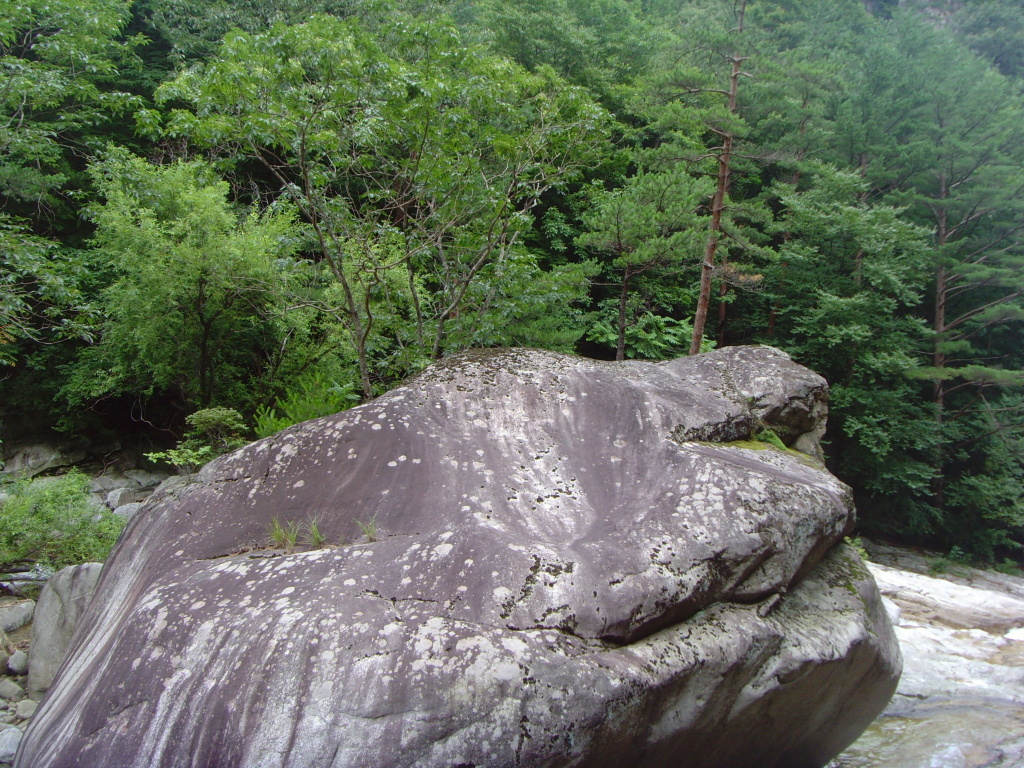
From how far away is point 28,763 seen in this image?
2.66 metres

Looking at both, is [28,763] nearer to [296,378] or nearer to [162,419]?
[296,378]

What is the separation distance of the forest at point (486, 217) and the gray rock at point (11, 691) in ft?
8.57

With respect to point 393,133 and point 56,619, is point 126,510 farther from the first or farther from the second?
point 393,133

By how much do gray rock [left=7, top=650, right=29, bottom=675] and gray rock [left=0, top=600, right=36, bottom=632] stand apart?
66 cm

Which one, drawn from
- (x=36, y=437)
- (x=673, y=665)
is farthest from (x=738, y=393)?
(x=36, y=437)

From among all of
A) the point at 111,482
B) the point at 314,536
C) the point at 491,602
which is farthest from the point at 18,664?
the point at 111,482

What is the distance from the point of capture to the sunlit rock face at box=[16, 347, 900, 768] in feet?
7.84

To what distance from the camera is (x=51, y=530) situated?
5707 millimetres

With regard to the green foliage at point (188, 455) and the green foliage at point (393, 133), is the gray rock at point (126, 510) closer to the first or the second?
the green foliage at point (188, 455)

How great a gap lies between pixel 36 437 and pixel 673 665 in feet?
35.7

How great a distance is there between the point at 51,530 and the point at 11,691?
1.65m

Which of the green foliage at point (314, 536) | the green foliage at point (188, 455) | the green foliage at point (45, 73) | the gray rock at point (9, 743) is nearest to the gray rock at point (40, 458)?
the green foliage at point (45, 73)

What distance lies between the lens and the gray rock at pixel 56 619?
4527 mm

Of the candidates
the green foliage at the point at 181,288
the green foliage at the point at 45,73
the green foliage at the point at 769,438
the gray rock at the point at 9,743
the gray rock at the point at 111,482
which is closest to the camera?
the gray rock at the point at 9,743
